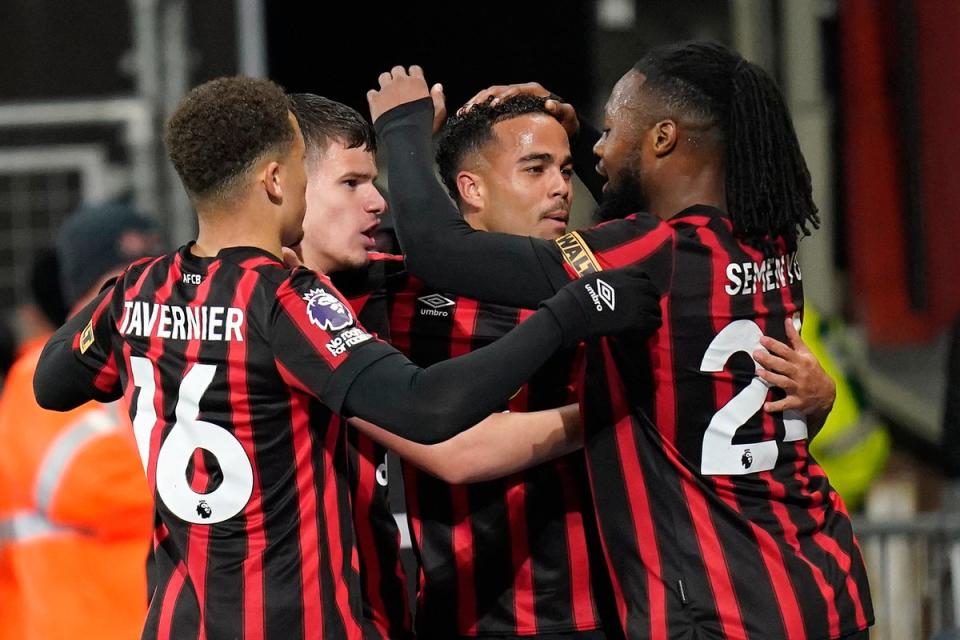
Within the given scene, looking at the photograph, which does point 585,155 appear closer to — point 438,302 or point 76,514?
point 438,302

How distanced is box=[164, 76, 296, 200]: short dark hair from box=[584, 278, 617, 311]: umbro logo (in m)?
0.60

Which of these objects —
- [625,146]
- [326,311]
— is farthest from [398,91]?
[326,311]

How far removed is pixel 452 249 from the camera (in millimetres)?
2531

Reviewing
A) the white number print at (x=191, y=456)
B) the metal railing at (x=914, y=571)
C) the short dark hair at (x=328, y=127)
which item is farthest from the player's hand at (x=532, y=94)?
the metal railing at (x=914, y=571)

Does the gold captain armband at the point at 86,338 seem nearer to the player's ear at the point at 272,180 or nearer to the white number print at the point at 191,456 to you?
the white number print at the point at 191,456

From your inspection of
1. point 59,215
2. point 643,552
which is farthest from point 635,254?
point 59,215

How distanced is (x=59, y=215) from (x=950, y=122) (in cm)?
510

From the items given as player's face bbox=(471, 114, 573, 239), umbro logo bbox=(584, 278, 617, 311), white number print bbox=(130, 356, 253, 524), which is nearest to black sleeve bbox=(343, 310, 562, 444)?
umbro logo bbox=(584, 278, 617, 311)

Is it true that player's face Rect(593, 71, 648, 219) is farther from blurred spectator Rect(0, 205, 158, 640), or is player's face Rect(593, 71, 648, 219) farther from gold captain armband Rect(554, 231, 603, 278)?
blurred spectator Rect(0, 205, 158, 640)

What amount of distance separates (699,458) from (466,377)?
0.54 meters

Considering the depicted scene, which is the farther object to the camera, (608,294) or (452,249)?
(452,249)

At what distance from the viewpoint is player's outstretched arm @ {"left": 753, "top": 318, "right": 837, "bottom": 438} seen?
2.62 m

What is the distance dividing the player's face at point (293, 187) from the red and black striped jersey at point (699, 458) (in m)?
0.45

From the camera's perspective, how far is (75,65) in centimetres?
739
